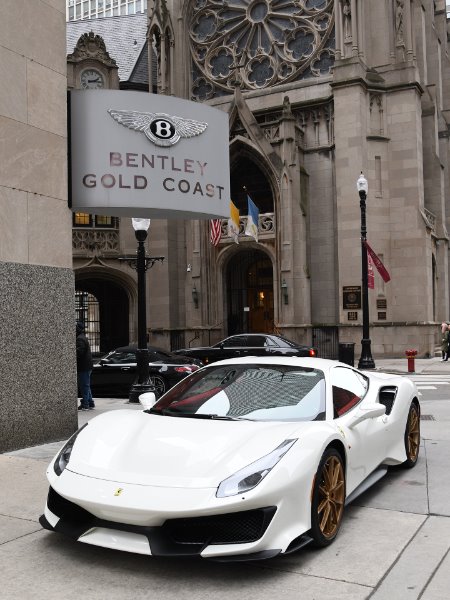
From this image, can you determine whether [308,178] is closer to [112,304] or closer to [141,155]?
[112,304]

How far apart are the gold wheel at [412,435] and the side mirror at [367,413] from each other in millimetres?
1284

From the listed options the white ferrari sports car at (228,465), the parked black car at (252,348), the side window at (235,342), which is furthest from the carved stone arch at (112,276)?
the white ferrari sports car at (228,465)

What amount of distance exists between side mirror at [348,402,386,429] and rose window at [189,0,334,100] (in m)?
26.9

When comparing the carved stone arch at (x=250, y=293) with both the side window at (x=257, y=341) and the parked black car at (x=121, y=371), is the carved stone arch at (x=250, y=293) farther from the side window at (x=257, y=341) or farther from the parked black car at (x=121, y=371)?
the parked black car at (x=121, y=371)

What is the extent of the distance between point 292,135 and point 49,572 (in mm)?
26749

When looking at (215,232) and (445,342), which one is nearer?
(445,342)

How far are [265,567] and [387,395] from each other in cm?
305

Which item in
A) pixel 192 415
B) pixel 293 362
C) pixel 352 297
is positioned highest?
pixel 352 297

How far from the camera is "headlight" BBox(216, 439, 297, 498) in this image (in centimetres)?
→ 415

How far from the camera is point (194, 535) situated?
410 cm

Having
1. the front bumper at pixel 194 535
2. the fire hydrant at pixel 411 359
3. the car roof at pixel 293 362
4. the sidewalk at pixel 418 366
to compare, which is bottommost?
the sidewalk at pixel 418 366

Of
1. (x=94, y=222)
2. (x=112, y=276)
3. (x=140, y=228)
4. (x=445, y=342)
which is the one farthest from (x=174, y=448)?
(x=94, y=222)

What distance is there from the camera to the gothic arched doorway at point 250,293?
32.8 m

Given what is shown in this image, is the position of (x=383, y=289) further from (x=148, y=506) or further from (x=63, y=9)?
(x=148, y=506)
